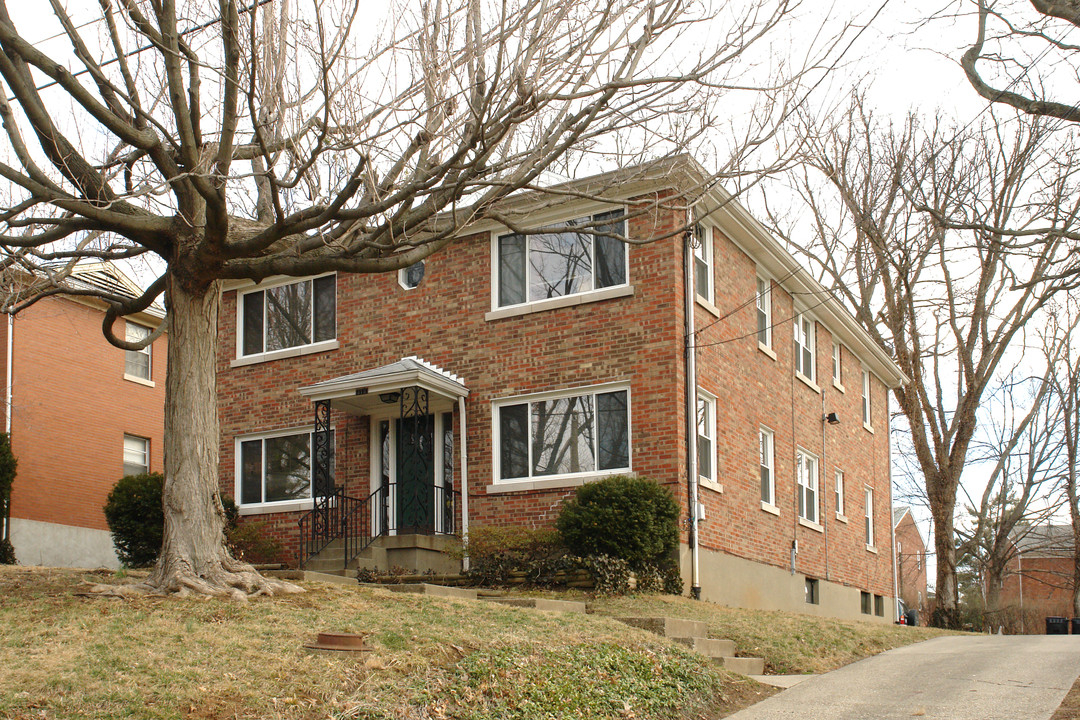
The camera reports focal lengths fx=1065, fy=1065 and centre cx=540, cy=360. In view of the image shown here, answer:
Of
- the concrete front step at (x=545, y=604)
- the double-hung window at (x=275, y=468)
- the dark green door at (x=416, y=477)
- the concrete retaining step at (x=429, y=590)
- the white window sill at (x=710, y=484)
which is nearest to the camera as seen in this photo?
the concrete front step at (x=545, y=604)

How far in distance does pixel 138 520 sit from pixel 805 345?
12683mm

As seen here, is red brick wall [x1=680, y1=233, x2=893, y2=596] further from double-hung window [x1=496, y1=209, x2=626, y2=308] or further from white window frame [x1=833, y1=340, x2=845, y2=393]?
double-hung window [x1=496, y1=209, x2=626, y2=308]

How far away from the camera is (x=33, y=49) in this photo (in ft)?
30.8

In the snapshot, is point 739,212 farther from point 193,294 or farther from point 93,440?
point 93,440

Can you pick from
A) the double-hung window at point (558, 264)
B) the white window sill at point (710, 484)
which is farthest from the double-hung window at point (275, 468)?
the white window sill at point (710, 484)

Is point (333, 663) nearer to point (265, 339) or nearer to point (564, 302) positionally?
point (564, 302)

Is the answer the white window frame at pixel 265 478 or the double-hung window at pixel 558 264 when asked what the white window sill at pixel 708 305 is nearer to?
the double-hung window at pixel 558 264

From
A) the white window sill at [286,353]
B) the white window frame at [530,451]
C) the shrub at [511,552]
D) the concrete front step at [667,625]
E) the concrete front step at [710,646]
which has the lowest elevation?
the concrete front step at [710,646]

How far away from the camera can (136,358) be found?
88.1 ft

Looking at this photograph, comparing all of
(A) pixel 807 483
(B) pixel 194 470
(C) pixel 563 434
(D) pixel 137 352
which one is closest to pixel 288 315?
(C) pixel 563 434

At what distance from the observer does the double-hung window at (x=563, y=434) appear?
613 inches

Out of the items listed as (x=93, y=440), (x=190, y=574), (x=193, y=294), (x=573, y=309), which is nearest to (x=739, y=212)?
(x=573, y=309)

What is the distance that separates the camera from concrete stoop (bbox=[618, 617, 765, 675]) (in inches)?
412

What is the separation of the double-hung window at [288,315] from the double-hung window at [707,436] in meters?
6.65
